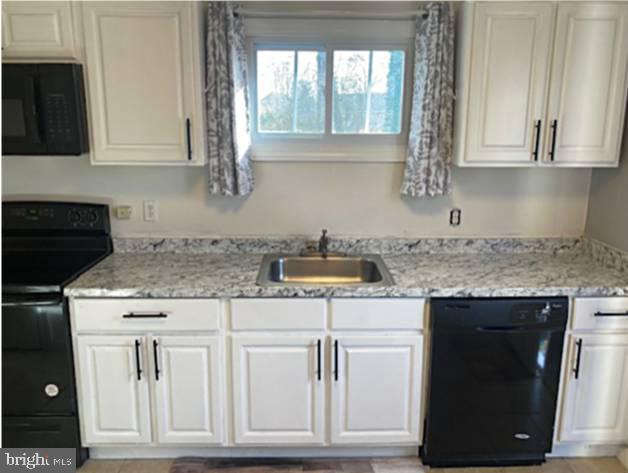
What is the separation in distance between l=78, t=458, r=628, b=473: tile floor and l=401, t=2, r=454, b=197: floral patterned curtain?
134cm

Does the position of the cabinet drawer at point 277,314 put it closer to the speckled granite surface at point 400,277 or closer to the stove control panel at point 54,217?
the speckled granite surface at point 400,277

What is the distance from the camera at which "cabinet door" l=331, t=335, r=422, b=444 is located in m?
2.23

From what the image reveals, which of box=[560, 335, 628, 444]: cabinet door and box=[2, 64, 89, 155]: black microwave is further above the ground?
box=[2, 64, 89, 155]: black microwave

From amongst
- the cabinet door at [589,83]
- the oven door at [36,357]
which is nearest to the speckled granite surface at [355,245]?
the cabinet door at [589,83]

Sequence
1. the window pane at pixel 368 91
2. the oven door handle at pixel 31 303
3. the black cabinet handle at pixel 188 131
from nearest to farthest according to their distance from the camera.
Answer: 1. the oven door handle at pixel 31 303
2. the black cabinet handle at pixel 188 131
3. the window pane at pixel 368 91

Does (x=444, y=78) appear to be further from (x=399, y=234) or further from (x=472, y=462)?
(x=472, y=462)

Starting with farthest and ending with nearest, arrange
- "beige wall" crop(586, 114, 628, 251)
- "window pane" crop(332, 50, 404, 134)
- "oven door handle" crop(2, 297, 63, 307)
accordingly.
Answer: "window pane" crop(332, 50, 404, 134) < "beige wall" crop(586, 114, 628, 251) < "oven door handle" crop(2, 297, 63, 307)

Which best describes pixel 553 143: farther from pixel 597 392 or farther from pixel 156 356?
pixel 156 356

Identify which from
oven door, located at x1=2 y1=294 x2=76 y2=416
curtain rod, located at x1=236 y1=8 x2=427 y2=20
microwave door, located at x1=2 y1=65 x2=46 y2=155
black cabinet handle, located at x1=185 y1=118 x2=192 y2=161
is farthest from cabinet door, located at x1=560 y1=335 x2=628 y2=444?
microwave door, located at x1=2 y1=65 x2=46 y2=155

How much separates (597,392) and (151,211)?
240 cm

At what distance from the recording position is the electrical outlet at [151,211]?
107 inches

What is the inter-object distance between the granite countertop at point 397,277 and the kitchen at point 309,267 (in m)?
0.01

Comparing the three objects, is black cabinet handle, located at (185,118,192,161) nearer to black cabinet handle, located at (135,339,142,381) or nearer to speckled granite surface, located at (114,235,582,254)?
speckled granite surface, located at (114,235,582,254)

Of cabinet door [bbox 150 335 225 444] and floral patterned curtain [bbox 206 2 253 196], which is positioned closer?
cabinet door [bbox 150 335 225 444]
